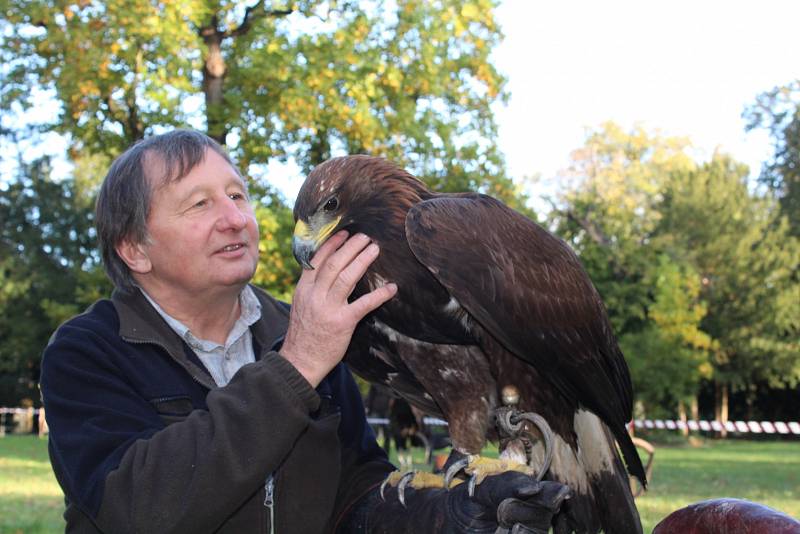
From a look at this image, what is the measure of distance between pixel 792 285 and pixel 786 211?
6.34 meters

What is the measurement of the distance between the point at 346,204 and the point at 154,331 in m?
0.74

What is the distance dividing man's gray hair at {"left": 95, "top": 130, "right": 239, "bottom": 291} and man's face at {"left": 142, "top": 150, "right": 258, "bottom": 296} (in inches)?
0.9

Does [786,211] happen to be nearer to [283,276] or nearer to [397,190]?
[283,276]

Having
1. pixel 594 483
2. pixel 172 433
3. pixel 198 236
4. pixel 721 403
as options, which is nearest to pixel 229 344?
pixel 198 236

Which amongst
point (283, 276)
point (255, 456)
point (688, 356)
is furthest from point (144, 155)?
point (688, 356)

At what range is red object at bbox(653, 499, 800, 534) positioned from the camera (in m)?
1.86

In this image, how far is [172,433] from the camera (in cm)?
219

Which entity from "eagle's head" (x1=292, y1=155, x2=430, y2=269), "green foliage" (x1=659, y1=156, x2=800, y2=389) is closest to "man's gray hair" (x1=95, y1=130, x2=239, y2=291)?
"eagle's head" (x1=292, y1=155, x2=430, y2=269)

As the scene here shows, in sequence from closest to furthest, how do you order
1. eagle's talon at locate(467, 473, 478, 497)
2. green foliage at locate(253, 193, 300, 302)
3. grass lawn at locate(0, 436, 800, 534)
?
eagle's talon at locate(467, 473, 478, 497) < grass lawn at locate(0, 436, 800, 534) < green foliage at locate(253, 193, 300, 302)

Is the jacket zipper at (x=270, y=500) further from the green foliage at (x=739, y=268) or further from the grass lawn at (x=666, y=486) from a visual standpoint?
the green foliage at (x=739, y=268)

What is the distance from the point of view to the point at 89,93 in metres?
12.9

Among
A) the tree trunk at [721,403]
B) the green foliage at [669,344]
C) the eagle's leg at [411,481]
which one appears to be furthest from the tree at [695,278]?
the eagle's leg at [411,481]

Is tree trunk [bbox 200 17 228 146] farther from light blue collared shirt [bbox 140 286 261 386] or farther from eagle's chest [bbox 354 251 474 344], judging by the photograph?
eagle's chest [bbox 354 251 474 344]

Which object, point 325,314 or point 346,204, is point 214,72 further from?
point 325,314
